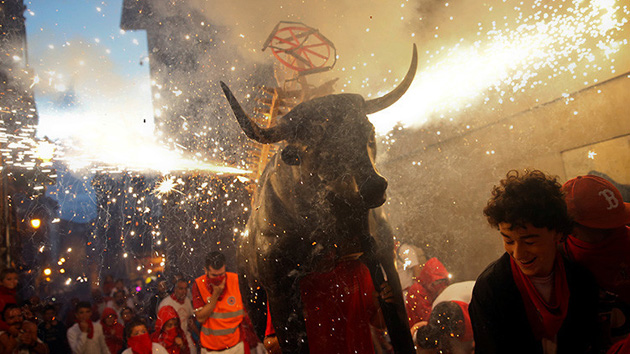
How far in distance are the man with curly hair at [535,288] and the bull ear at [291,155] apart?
4.16ft

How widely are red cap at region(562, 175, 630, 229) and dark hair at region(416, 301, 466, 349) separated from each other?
3.86 feet

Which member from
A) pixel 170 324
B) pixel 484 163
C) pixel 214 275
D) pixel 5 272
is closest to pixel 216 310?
pixel 214 275

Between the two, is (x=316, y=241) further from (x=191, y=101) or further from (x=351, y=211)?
(x=191, y=101)

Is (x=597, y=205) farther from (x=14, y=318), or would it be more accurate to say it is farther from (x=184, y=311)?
(x=14, y=318)

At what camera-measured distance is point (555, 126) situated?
4070 millimetres

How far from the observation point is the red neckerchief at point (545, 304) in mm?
1597

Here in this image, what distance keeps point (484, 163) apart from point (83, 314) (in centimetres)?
663

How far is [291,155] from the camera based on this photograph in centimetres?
219

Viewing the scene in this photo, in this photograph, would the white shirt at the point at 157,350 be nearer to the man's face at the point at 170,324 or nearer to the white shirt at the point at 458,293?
the man's face at the point at 170,324

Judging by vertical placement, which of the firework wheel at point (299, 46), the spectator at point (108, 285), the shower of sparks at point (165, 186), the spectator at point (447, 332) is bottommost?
the spectator at point (447, 332)

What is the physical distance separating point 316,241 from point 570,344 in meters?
1.54

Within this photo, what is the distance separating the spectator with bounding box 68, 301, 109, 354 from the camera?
183 inches

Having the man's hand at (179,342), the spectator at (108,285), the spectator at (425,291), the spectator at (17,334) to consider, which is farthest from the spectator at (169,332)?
the spectator at (425,291)

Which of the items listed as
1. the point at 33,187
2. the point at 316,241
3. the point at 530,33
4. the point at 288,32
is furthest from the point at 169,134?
the point at 530,33
